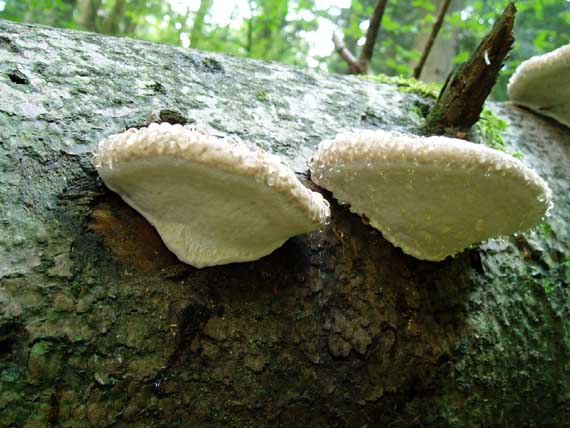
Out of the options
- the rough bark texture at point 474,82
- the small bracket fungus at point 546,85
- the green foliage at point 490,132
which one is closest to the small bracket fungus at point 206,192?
the rough bark texture at point 474,82

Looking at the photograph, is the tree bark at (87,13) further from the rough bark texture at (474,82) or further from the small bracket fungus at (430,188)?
the small bracket fungus at (430,188)

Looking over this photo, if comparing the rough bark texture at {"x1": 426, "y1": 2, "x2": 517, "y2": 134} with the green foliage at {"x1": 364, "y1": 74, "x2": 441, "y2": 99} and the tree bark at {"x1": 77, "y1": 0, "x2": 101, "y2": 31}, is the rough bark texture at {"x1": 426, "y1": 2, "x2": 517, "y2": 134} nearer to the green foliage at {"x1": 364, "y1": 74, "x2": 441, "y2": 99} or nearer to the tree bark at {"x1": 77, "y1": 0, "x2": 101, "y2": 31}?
the green foliage at {"x1": 364, "y1": 74, "x2": 441, "y2": 99}

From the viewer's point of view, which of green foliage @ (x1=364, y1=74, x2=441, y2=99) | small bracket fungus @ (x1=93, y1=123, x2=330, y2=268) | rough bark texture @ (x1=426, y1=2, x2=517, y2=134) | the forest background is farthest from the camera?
the forest background

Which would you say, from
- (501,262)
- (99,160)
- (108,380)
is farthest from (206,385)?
(501,262)

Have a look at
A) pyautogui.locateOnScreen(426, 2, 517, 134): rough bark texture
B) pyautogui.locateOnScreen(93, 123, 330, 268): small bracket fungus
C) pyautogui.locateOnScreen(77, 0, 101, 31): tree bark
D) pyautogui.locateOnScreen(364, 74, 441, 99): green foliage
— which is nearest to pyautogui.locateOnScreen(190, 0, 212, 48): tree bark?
pyautogui.locateOnScreen(77, 0, 101, 31): tree bark

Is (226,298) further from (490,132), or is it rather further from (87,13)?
(87,13)
